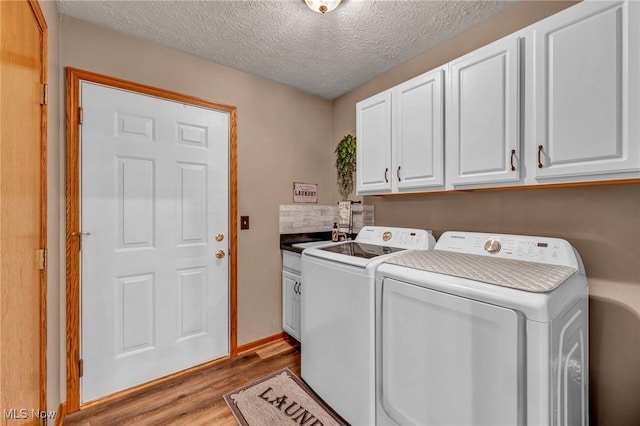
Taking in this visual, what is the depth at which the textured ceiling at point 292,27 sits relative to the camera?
5.30 ft

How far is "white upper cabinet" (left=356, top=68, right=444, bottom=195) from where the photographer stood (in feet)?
5.58

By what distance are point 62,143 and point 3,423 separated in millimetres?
1455

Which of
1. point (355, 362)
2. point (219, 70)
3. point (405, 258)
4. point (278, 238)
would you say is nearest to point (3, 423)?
point (355, 362)

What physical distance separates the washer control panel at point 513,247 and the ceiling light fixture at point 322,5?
4.89 ft

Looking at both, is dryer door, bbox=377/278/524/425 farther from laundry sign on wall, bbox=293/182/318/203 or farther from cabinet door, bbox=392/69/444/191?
laundry sign on wall, bbox=293/182/318/203

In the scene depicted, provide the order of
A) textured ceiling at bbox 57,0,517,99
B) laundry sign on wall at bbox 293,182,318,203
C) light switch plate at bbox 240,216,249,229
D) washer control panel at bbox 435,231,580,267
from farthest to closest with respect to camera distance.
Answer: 1. laundry sign on wall at bbox 293,182,318,203
2. light switch plate at bbox 240,216,249,229
3. textured ceiling at bbox 57,0,517,99
4. washer control panel at bbox 435,231,580,267

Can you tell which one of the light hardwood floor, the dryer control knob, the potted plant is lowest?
the light hardwood floor

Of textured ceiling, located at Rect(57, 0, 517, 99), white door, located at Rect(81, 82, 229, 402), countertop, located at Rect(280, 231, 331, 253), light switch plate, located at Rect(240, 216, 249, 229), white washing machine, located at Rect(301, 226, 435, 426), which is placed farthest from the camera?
countertop, located at Rect(280, 231, 331, 253)

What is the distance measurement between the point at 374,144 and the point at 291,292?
1431 millimetres

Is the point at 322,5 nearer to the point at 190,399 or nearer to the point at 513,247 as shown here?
the point at 513,247

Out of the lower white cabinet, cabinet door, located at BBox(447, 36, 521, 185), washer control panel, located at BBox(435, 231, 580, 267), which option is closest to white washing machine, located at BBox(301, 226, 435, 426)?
washer control panel, located at BBox(435, 231, 580, 267)

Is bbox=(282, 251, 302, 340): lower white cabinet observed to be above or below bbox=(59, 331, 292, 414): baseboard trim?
above

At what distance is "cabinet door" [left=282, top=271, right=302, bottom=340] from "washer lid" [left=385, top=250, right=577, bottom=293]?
114 cm

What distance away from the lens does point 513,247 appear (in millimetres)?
1498
